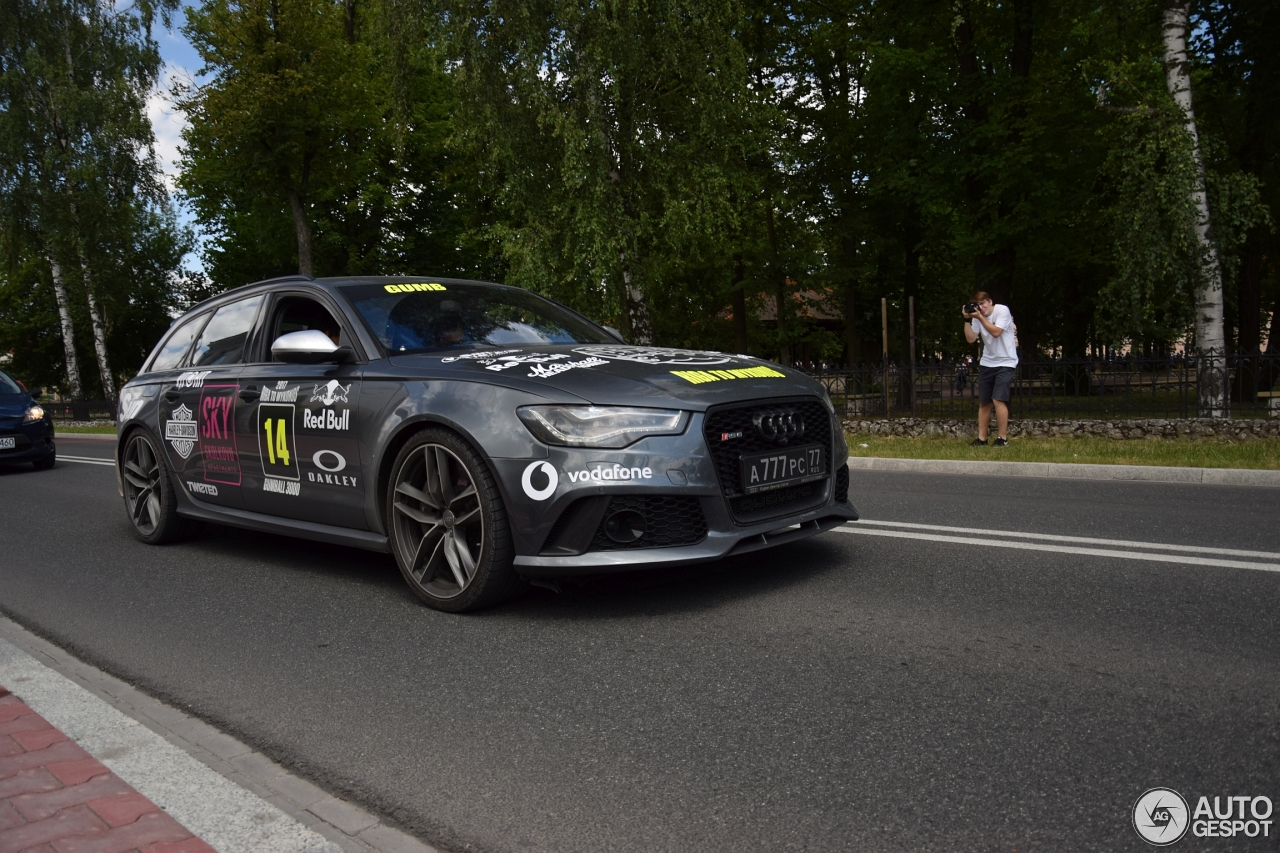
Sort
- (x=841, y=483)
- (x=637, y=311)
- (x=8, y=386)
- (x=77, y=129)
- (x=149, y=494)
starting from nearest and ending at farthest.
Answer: (x=841, y=483) → (x=149, y=494) → (x=8, y=386) → (x=637, y=311) → (x=77, y=129)

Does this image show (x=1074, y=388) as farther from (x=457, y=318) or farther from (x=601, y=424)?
(x=601, y=424)

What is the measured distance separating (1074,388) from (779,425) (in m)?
11.0

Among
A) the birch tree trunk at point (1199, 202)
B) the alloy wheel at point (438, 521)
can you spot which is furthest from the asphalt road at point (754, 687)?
the birch tree trunk at point (1199, 202)

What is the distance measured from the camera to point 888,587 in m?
4.89

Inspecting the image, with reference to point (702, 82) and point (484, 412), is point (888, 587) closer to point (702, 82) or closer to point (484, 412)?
point (484, 412)

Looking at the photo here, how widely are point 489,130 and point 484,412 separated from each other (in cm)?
1561

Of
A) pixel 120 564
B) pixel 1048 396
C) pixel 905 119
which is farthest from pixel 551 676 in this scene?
pixel 905 119

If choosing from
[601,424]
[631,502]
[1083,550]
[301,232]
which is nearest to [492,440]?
[601,424]

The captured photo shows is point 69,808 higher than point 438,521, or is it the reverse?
point 438,521

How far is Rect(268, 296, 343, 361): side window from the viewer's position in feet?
18.9

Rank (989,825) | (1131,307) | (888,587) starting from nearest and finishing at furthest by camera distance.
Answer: (989,825)
(888,587)
(1131,307)

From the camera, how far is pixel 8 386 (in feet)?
51.4

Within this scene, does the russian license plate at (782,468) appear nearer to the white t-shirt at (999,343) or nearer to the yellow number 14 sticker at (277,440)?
the yellow number 14 sticker at (277,440)

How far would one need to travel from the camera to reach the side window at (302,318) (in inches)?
226
